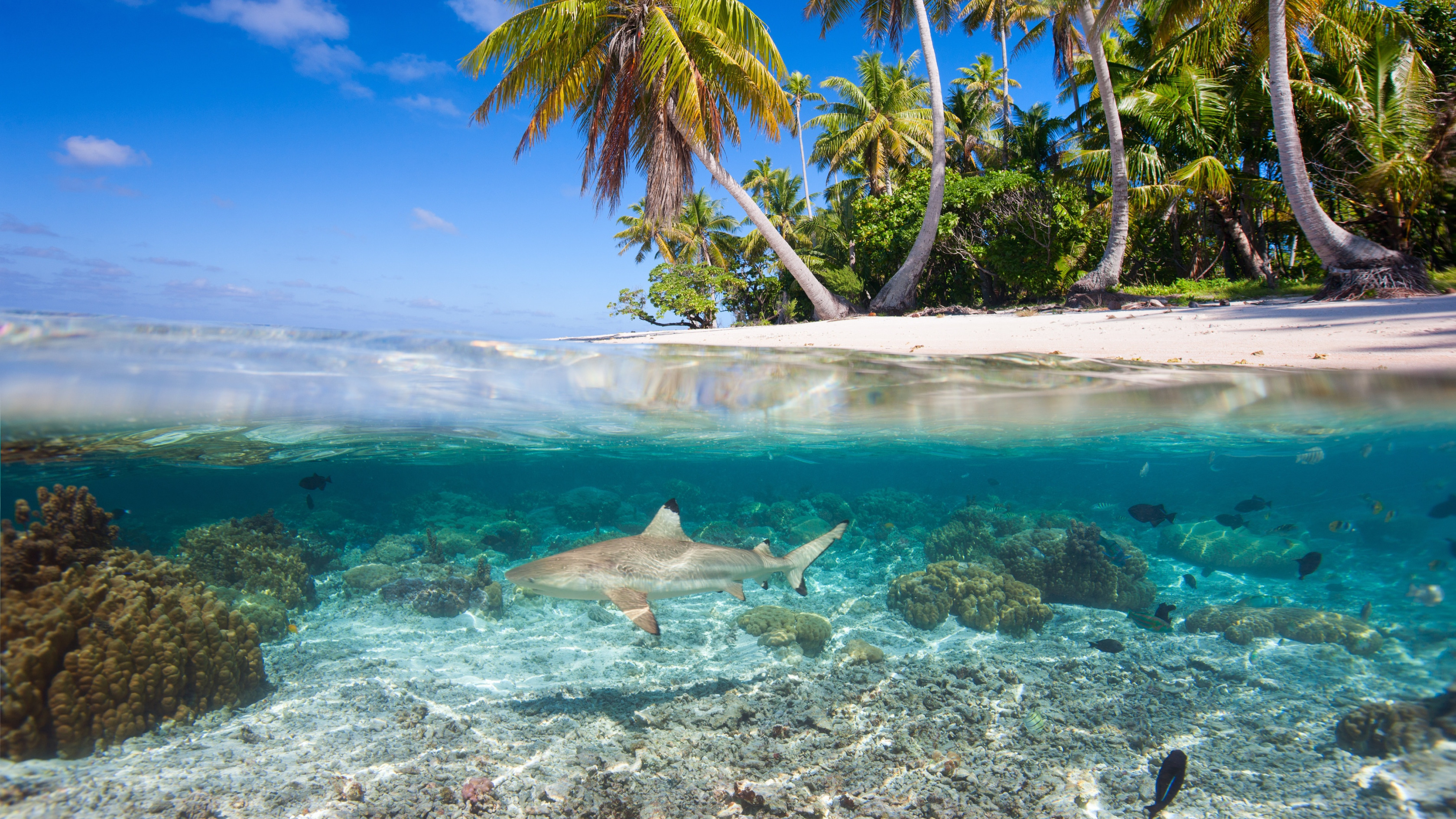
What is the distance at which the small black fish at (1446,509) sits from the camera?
7672 mm

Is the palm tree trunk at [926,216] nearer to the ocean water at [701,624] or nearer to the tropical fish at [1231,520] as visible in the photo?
the ocean water at [701,624]

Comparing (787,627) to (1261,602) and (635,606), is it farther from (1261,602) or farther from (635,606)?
(1261,602)

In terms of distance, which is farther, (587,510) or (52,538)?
(587,510)

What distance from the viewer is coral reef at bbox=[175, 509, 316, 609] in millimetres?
10031

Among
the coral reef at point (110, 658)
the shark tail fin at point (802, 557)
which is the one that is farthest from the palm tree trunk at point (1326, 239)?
the coral reef at point (110, 658)

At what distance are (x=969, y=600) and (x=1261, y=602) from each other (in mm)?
7327

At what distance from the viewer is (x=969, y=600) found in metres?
9.94

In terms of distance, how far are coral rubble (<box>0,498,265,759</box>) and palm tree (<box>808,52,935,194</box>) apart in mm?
32302

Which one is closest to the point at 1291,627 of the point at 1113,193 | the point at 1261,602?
the point at 1261,602

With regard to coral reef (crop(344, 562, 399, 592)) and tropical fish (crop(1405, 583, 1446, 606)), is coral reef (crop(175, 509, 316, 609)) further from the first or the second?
tropical fish (crop(1405, 583, 1446, 606))

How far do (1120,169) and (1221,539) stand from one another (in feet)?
32.3

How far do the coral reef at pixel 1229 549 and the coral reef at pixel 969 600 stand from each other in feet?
25.6

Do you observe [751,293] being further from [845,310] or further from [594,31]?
[594,31]

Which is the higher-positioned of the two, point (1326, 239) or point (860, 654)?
point (1326, 239)
